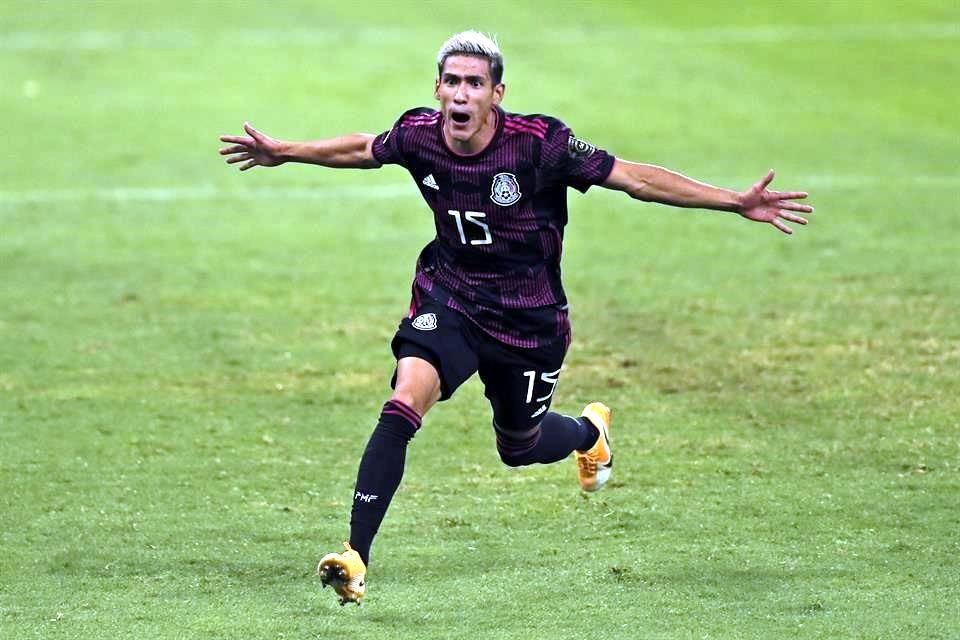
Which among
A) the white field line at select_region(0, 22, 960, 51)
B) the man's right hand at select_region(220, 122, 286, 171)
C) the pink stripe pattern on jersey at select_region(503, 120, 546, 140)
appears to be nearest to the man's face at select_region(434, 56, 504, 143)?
the pink stripe pattern on jersey at select_region(503, 120, 546, 140)

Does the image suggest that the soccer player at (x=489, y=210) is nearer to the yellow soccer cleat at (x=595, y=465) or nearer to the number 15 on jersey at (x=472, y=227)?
the number 15 on jersey at (x=472, y=227)

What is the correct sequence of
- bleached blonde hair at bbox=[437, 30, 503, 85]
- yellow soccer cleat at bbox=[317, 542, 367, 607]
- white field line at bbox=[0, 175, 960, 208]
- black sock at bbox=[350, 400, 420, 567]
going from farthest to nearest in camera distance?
white field line at bbox=[0, 175, 960, 208] → bleached blonde hair at bbox=[437, 30, 503, 85] → black sock at bbox=[350, 400, 420, 567] → yellow soccer cleat at bbox=[317, 542, 367, 607]

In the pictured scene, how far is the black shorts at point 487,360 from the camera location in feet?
25.2

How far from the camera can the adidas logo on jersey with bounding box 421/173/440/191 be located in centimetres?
794

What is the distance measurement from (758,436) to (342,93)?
1291 cm

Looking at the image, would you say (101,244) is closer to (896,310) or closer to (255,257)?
(255,257)

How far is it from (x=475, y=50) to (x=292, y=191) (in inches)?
427

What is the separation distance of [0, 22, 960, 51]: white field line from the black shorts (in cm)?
1721

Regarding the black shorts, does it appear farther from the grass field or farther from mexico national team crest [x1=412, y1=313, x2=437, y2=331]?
the grass field

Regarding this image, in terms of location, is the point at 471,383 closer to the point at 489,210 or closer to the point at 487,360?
the point at 487,360

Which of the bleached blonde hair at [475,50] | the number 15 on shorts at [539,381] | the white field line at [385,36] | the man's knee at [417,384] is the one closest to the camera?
the man's knee at [417,384]

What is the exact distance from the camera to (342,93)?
72.4 ft

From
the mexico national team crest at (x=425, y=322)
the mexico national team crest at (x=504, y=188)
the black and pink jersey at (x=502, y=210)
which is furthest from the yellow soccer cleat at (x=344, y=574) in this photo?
the mexico national team crest at (x=504, y=188)

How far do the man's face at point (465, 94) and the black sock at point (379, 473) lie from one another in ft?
4.39
